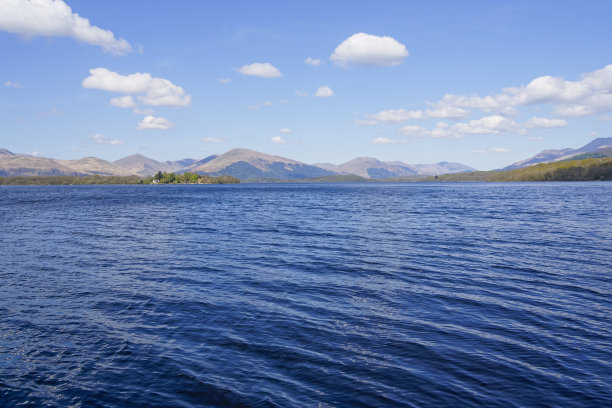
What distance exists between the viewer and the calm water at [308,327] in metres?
11.9

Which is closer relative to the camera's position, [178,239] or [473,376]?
[473,376]

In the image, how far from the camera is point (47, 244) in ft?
129

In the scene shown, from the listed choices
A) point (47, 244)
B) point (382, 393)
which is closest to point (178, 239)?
point (47, 244)

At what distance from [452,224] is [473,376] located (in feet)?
144

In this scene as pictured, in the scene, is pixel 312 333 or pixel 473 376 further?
pixel 312 333

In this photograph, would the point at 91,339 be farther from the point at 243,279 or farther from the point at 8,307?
the point at 243,279

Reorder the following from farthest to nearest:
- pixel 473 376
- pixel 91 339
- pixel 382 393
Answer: pixel 91 339
pixel 473 376
pixel 382 393

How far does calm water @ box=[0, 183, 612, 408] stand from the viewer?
11.9 m

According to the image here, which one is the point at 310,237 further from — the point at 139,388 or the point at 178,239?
the point at 139,388

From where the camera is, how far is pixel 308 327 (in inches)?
663

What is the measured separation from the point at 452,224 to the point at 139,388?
4920 cm

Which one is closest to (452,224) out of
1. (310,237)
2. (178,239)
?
(310,237)

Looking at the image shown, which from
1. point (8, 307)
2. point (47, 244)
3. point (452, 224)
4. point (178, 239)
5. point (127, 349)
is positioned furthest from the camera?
point (452, 224)

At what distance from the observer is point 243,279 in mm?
25359
